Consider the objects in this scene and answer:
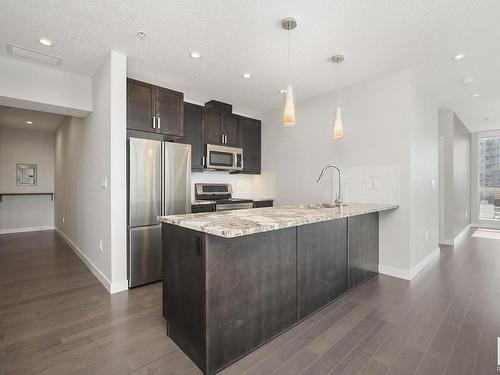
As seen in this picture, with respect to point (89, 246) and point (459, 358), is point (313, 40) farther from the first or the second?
point (89, 246)

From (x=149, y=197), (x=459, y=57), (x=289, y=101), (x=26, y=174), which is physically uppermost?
(x=459, y=57)

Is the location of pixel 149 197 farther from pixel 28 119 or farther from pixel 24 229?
pixel 24 229

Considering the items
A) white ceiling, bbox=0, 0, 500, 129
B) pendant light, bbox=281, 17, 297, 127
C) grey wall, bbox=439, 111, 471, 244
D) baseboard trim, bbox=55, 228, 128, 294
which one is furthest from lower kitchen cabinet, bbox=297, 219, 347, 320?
grey wall, bbox=439, 111, 471, 244

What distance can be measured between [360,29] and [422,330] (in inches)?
102

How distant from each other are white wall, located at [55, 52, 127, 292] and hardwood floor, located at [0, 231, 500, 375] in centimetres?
33

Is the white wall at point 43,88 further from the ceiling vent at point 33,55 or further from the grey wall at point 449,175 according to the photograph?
the grey wall at point 449,175

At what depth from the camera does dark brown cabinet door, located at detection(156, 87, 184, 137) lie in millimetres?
3334

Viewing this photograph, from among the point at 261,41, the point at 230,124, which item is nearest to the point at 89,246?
the point at 230,124

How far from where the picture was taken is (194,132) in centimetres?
414

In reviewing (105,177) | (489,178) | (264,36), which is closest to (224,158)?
(105,177)

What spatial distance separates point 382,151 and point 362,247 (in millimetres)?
1300

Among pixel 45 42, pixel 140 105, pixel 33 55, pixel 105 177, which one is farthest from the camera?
pixel 140 105

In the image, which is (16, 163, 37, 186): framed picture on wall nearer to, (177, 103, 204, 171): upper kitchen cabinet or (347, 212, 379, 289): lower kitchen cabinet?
(177, 103, 204, 171): upper kitchen cabinet

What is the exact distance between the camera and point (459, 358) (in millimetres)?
1698
